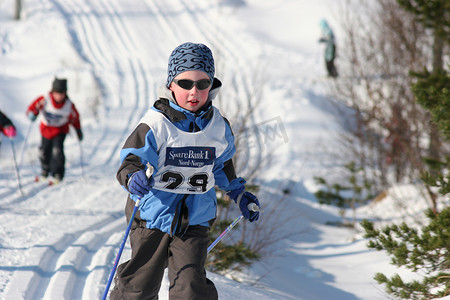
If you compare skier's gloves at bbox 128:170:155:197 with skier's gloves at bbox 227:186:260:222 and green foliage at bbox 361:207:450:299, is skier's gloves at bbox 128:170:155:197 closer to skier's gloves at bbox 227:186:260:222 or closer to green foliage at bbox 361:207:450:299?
skier's gloves at bbox 227:186:260:222

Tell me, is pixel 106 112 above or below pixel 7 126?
above

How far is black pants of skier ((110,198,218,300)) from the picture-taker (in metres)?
2.76

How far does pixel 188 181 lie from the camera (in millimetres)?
2848

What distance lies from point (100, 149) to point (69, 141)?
1148mm

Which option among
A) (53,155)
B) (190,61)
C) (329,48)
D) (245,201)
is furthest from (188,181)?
(329,48)

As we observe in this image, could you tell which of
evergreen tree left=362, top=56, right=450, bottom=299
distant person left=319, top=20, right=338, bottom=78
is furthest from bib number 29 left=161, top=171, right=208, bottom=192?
distant person left=319, top=20, right=338, bottom=78

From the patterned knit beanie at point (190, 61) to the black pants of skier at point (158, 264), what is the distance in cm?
92

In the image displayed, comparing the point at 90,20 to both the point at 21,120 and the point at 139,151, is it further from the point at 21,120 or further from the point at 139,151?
the point at 139,151

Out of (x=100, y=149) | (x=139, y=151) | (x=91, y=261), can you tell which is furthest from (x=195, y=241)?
(x=100, y=149)

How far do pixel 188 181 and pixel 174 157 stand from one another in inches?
6.8

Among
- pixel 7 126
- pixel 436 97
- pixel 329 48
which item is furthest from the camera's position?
pixel 329 48

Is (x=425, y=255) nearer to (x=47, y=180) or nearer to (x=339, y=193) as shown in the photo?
(x=47, y=180)

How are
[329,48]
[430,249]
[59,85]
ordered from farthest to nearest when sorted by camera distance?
[329,48] < [59,85] < [430,249]

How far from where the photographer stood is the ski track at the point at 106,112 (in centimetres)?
381
